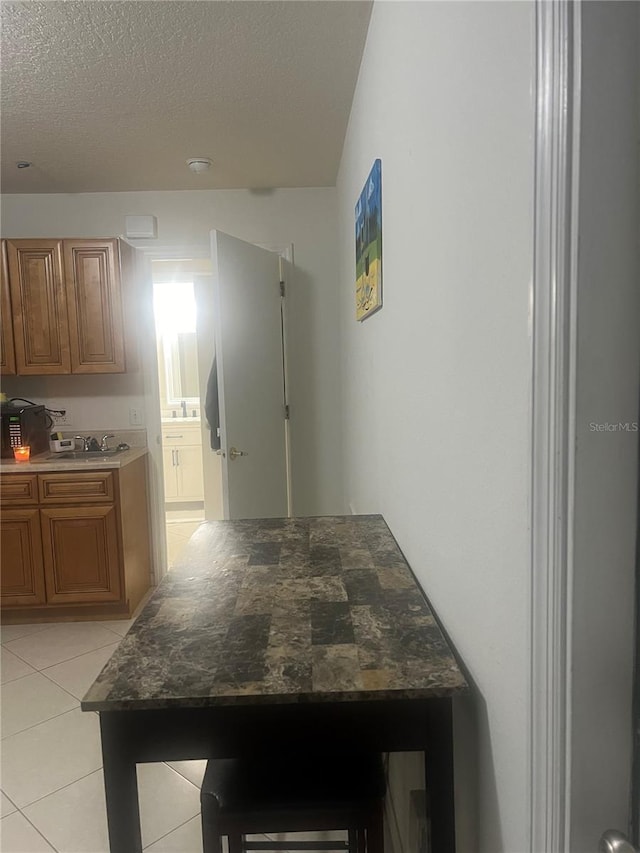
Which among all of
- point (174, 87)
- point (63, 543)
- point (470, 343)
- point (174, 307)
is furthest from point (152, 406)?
point (470, 343)

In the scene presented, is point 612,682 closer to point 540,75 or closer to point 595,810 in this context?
point 595,810

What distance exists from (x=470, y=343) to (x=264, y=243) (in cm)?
281

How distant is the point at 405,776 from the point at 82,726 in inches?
55.6

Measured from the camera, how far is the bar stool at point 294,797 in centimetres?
94

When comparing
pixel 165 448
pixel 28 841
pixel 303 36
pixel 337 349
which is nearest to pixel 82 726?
pixel 28 841

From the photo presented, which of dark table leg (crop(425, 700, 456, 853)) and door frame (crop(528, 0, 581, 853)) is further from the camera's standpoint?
dark table leg (crop(425, 700, 456, 853))

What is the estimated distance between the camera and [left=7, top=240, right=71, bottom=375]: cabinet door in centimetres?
310

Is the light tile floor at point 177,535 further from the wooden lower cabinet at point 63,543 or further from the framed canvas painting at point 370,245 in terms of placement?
the framed canvas painting at point 370,245

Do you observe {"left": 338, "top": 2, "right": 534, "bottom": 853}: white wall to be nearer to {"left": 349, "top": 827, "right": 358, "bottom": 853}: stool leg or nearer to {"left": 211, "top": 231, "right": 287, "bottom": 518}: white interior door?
{"left": 349, "top": 827, "right": 358, "bottom": 853}: stool leg

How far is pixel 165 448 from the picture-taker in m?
5.13

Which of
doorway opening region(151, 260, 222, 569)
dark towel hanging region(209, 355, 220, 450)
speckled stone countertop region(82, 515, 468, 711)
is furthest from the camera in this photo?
doorway opening region(151, 260, 222, 569)

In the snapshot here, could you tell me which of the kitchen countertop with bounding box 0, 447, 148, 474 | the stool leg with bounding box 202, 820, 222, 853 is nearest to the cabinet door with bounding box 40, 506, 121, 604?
the kitchen countertop with bounding box 0, 447, 148, 474

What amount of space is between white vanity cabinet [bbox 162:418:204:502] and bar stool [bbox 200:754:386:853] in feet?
13.7

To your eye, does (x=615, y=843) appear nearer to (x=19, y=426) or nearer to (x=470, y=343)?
(x=470, y=343)
